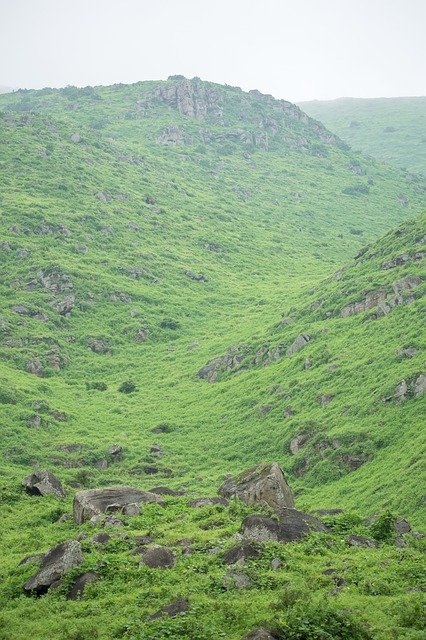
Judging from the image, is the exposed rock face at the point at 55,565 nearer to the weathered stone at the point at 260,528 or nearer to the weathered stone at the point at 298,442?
the weathered stone at the point at 260,528

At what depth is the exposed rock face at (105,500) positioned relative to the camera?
3947cm

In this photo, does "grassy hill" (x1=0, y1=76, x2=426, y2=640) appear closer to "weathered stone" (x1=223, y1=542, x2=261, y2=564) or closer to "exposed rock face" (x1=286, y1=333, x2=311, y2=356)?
"weathered stone" (x1=223, y1=542, x2=261, y2=564)

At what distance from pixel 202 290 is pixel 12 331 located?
37.0 meters

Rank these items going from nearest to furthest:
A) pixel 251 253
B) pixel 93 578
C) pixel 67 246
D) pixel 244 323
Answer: pixel 93 578 → pixel 244 323 → pixel 67 246 → pixel 251 253

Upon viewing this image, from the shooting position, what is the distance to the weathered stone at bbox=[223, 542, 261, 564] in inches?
1227

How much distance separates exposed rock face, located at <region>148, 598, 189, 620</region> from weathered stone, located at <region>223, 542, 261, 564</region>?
4395 mm

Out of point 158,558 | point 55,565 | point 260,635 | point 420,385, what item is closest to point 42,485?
point 55,565

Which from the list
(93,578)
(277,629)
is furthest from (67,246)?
(277,629)

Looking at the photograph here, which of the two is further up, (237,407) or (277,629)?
(277,629)

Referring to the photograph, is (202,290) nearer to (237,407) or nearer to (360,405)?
(237,407)

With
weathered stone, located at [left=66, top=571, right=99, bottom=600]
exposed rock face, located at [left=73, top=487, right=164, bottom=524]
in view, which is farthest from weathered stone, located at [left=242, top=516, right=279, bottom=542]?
exposed rock face, located at [left=73, top=487, right=164, bottom=524]

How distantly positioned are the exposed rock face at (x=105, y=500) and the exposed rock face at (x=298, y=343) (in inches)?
1558

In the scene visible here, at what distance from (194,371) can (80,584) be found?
195 ft

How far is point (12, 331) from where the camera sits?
9350 centimetres
